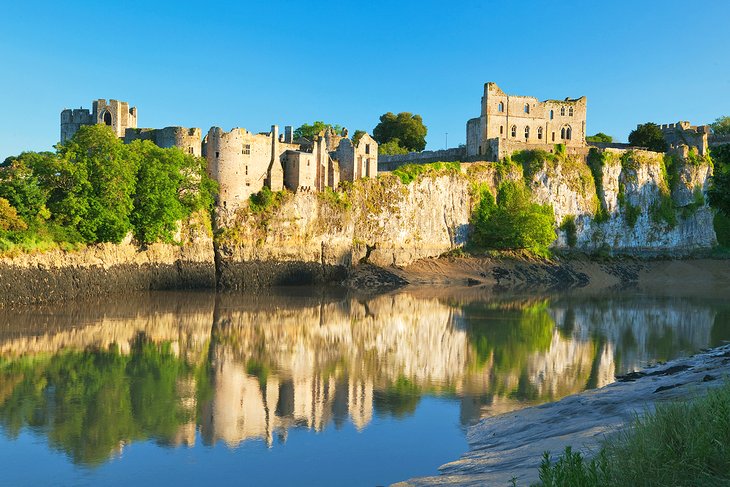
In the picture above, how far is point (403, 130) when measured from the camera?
305 feet

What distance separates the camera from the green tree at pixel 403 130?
9300 centimetres

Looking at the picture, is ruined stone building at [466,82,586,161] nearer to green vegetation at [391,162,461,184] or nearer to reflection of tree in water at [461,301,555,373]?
green vegetation at [391,162,461,184]

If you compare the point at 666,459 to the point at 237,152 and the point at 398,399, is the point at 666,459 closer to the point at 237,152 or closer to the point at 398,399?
the point at 398,399

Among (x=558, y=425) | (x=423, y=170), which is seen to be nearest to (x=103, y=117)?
(x=423, y=170)

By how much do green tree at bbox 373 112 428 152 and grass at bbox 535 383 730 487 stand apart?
83733mm

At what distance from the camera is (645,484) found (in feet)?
27.0

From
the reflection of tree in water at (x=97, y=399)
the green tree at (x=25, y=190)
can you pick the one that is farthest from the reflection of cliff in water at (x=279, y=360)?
the green tree at (x=25, y=190)

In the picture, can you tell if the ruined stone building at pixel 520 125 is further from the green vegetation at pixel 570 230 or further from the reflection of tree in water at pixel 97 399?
the reflection of tree in water at pixel 97 399

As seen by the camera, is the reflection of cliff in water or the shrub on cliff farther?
the shrub on cliff

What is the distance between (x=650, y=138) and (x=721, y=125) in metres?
19.7

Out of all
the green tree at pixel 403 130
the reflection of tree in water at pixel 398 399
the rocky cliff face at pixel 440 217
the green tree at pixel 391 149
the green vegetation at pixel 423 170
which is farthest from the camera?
the green tree at pixel 403 130

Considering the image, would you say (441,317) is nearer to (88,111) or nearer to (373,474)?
(373,474)

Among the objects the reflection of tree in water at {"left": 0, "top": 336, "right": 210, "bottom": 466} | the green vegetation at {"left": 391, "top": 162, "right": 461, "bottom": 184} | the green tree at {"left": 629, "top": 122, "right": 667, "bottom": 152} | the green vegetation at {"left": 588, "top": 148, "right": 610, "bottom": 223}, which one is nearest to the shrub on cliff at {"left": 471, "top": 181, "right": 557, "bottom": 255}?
the green vegetation at {"left": 391, "top": 162, "right": 461, "bottom": 184}

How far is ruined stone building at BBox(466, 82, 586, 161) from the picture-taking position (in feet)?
243
